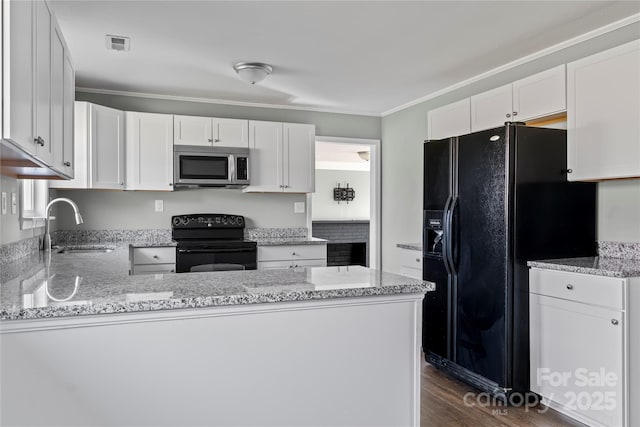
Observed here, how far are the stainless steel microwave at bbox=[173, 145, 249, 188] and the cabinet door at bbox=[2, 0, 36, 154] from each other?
2.72 meters

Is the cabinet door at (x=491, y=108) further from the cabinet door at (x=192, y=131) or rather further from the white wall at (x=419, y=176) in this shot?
the cabinet door at (x=192, y=131)

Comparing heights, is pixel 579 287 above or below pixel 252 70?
below

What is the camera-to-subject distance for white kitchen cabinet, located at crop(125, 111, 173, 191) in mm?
4168

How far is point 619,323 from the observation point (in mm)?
2336

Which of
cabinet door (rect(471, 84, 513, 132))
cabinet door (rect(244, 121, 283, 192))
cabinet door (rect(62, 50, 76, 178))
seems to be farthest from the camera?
cabinet door (rect(244, 121, 283, 192))

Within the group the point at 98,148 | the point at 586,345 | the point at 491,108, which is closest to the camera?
the point at 586,345

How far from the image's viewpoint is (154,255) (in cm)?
402

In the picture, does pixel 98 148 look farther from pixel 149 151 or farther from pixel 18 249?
pixel 18 249

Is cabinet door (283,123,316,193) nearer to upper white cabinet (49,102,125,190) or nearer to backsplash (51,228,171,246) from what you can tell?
backsplash (51,228,171,246)

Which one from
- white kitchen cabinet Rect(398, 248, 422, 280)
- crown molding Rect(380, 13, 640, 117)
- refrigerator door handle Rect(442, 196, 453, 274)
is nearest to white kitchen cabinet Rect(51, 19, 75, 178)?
refrigerator door handle Rect(442, 196, 453, 274)

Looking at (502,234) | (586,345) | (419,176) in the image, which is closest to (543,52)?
(502,234)

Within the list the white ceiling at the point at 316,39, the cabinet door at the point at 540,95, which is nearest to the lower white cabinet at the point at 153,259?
the white ceiling at the point at 316,39

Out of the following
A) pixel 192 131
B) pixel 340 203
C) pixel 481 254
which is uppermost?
pixel 192 131

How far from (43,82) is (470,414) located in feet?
8.85
